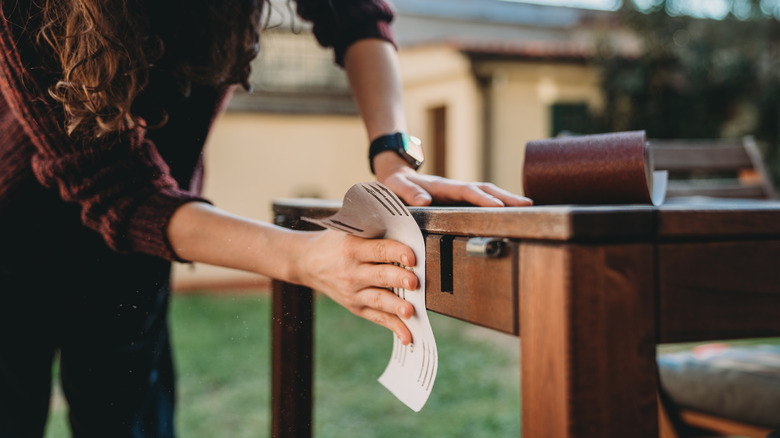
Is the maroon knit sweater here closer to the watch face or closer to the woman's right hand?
the woman's right hand

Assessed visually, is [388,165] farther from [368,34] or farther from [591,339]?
[591,339]

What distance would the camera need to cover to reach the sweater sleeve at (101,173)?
95 cm

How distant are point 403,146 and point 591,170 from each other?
40cm

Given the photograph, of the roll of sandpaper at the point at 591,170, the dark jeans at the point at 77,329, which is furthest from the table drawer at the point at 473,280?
the dark jeans at the point at 77,329

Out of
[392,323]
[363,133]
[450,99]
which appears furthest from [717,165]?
[363,133]

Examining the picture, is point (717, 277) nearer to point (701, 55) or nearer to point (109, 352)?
point (109, 352)

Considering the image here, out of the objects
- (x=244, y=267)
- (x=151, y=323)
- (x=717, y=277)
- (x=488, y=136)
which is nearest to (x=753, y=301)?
(x=717, y=277)

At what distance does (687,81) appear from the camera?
26.4ft

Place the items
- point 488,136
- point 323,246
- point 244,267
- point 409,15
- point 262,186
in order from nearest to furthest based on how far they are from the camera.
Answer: point 323,246 < point 244,267 < point 488,136 < point 262,186 < point 409,15

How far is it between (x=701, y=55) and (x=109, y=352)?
8431mm

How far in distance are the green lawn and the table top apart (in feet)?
5.47

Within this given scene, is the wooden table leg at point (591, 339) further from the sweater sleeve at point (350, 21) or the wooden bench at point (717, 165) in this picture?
the wooden bench at point (717, 165)

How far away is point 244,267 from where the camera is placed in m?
0.94

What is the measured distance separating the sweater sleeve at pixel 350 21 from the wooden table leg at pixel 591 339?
0.91 m
